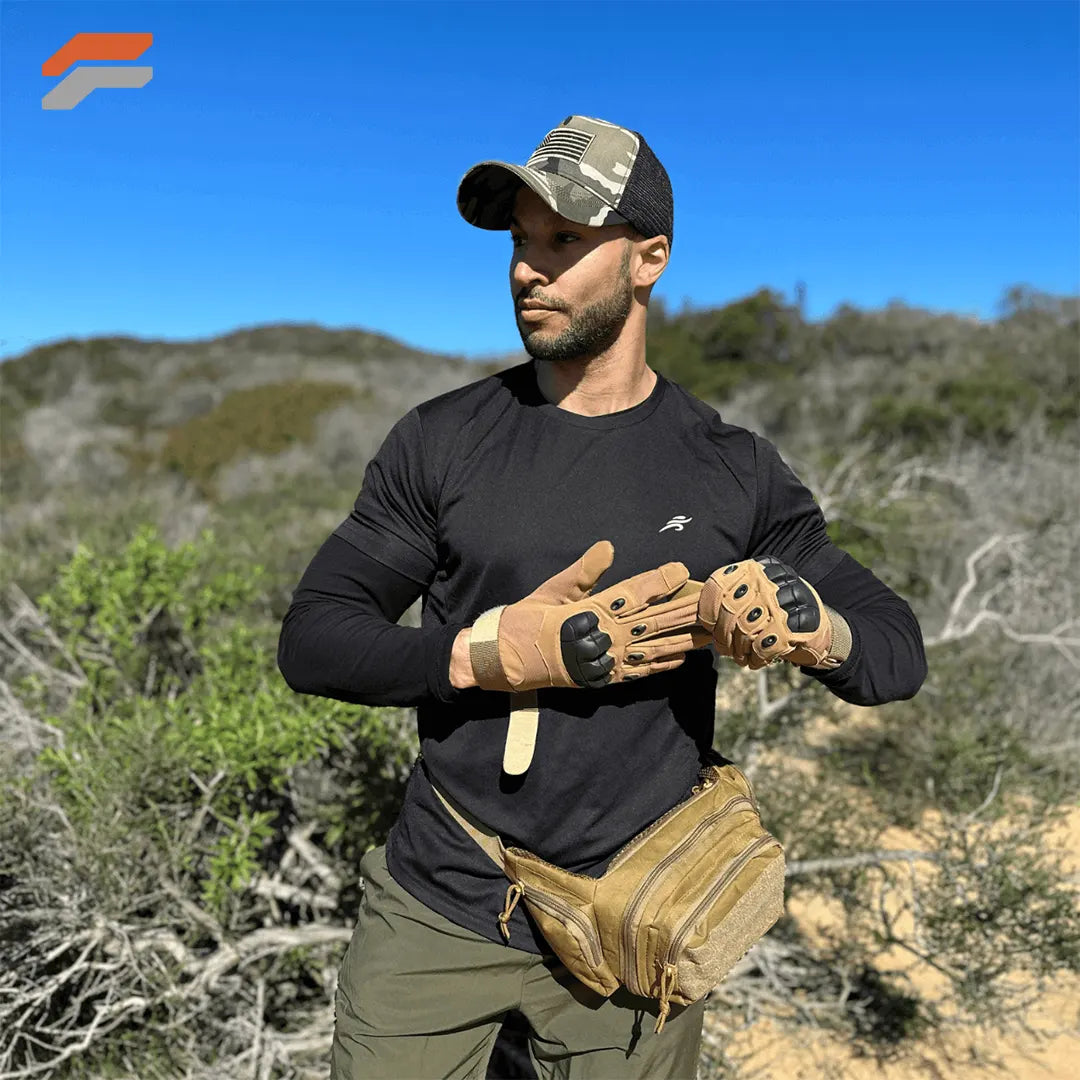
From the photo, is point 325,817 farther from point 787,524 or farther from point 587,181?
point 587,181

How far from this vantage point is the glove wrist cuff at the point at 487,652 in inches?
57.3

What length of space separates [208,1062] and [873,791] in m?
2.91

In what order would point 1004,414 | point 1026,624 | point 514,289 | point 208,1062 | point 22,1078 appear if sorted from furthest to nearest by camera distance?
point 1004,414 < point 1026,624 < point 208,1062 < point 22,1078 < point 514,289

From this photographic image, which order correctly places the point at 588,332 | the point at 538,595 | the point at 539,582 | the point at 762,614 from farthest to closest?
the point at 588,332 < the point at 539,582 < the point at 538,595 < the point at 762,614

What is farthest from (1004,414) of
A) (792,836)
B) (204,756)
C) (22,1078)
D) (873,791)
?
(22,1078)

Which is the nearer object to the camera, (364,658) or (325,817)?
(364,658)

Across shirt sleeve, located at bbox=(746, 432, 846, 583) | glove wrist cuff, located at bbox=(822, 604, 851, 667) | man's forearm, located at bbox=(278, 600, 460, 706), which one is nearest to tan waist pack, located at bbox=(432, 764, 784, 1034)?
man's forearm, located at bbox=(278, 600, 460, 706)

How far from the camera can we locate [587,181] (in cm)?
164

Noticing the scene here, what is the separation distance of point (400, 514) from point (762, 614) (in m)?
0.71

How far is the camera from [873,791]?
13.0 feet

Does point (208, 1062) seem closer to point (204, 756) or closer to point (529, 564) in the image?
point (204, 756)

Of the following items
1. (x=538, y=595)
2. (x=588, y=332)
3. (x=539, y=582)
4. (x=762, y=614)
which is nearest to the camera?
(x=762, y=614)

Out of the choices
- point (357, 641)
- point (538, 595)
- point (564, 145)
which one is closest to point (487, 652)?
point (538, 595)

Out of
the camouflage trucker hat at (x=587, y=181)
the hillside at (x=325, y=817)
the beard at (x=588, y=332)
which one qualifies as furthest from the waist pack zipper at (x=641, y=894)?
the hillside at (x=325, y=817)
